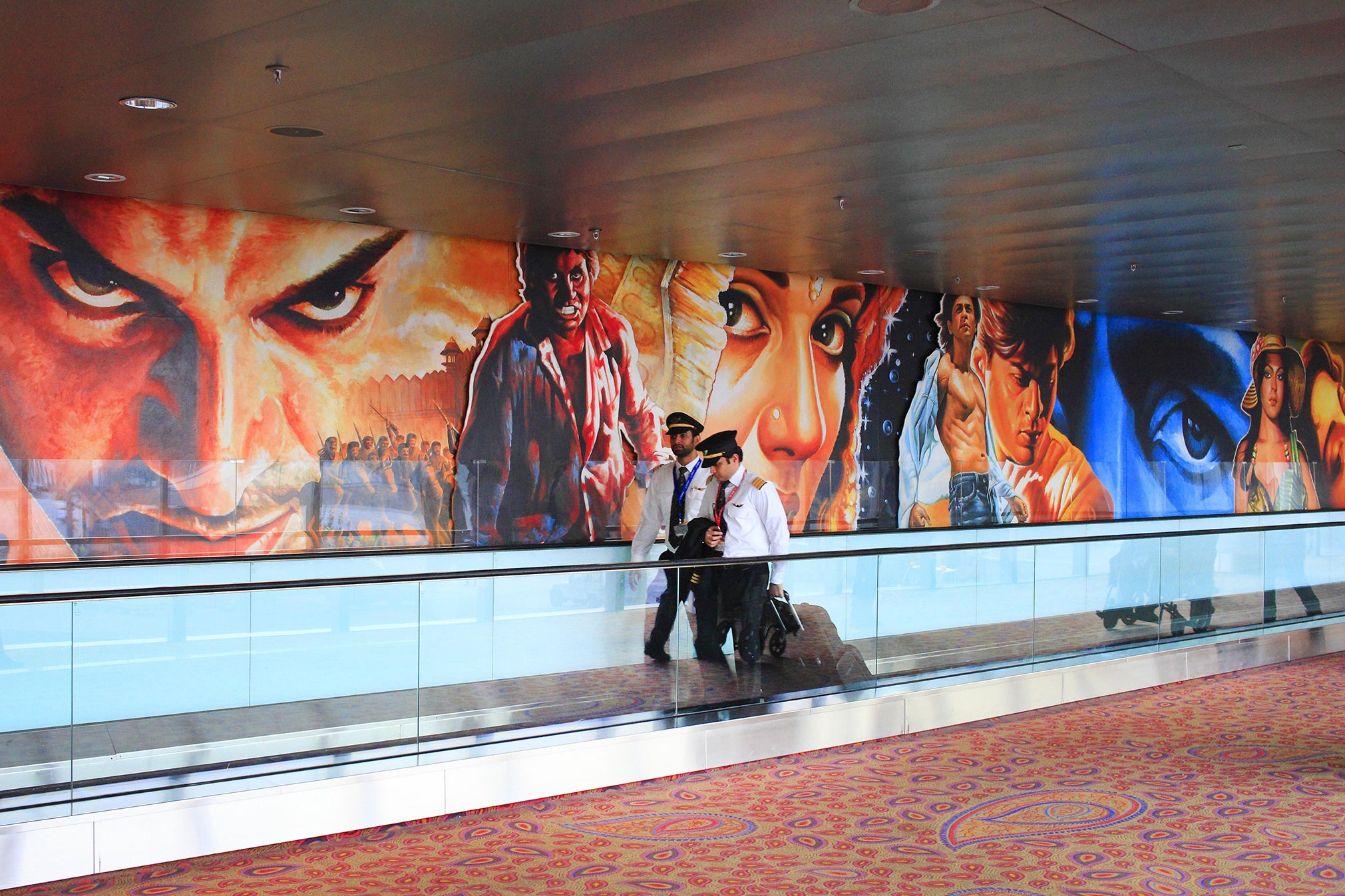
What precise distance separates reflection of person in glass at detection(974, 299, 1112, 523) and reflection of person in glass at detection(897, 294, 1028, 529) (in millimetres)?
241

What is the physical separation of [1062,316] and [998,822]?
12.6m

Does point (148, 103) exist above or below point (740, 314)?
above

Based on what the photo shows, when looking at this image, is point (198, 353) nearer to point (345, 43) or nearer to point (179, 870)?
point (345, 43)

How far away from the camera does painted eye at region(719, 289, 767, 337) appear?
13375 millimetres

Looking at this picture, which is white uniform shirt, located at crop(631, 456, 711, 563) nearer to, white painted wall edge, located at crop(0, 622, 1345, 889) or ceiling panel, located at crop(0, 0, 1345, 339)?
white painted wall edge, located at crop(0, 622, 1345, 889)

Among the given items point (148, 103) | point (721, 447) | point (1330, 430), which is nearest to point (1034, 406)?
point (1330, 430)

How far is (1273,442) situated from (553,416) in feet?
49.6

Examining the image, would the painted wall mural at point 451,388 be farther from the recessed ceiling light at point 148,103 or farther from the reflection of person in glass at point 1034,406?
the recessed ceiling light at point 148,103

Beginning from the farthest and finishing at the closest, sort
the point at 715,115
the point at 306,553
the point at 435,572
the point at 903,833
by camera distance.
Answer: the point at 306,553 → the point at 715,115 → the point at 435,572 → the point at 903,833

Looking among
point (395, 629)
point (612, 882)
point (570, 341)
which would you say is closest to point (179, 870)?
point (395, 629)

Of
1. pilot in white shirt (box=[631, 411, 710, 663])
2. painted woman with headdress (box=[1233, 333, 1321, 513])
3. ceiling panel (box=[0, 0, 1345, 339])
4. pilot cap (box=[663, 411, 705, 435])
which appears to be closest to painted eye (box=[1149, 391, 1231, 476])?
painted woman with headdress (box=[1233, 333, 1321, 513])

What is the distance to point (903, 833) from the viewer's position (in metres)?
5.76

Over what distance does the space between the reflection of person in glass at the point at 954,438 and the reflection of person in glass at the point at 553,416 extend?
→ 4068mm

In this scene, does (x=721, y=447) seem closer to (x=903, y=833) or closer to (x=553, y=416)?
(x=903, y=833)
